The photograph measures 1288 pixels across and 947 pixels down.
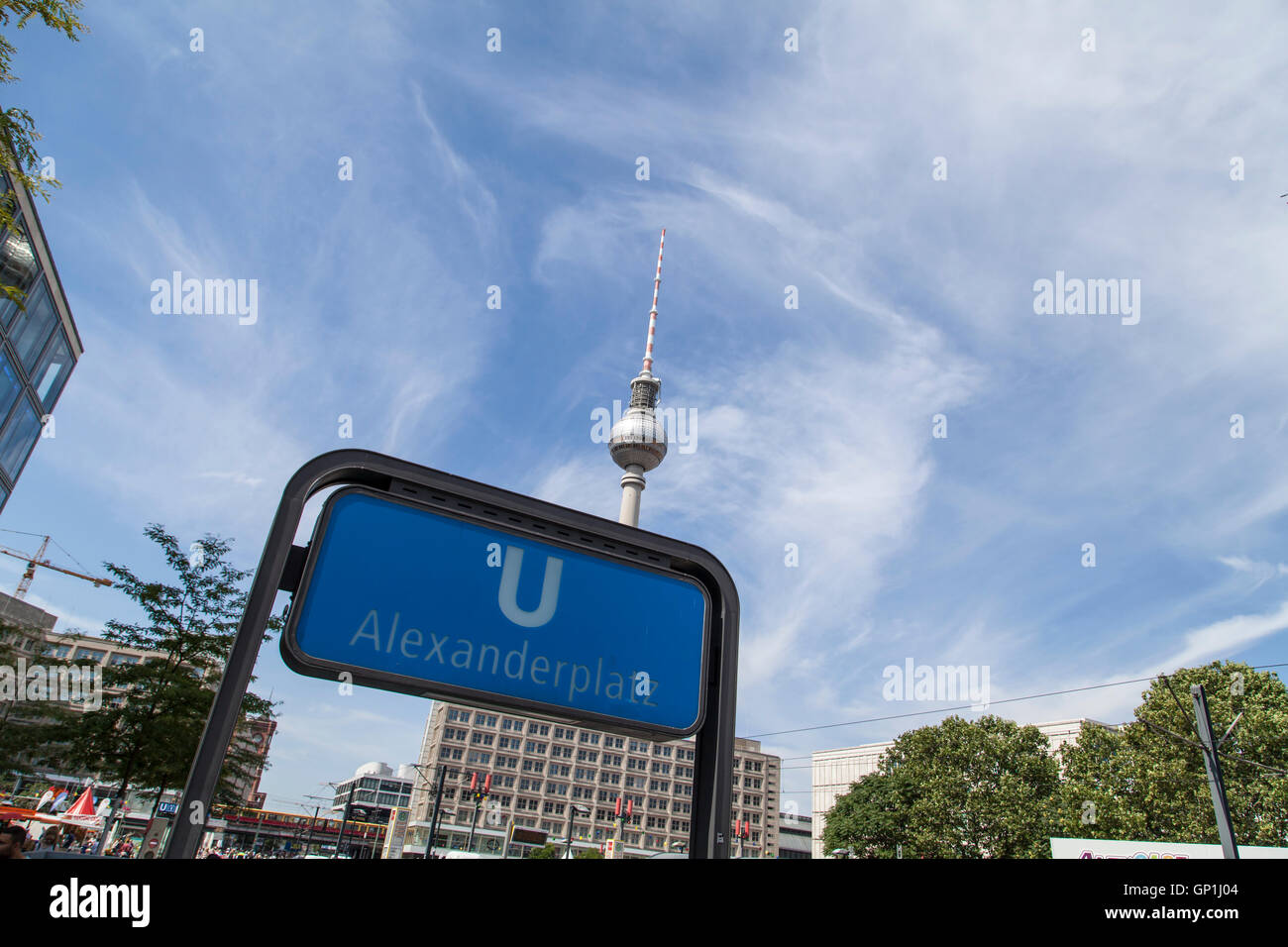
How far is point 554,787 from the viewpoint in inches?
4262

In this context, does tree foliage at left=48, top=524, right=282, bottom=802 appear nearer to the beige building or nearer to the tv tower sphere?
the tv tower sphere

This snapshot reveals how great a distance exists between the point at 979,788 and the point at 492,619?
54967mm

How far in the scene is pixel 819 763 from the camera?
352 ft

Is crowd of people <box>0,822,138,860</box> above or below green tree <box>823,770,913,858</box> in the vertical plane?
below

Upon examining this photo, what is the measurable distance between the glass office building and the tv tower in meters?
45.5

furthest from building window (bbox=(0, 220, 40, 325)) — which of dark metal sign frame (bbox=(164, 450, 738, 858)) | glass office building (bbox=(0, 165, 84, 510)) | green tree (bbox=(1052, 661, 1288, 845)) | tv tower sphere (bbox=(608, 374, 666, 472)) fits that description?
tv tower sphere (bbox=(608, 374, 666, 472))

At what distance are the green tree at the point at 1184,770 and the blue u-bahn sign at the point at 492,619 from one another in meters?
33.3

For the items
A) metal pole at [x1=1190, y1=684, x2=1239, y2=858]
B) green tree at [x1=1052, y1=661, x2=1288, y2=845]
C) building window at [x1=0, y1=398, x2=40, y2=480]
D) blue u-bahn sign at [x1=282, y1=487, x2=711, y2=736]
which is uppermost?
building window at [x1=0, y1=398, x2=40, y2=480]

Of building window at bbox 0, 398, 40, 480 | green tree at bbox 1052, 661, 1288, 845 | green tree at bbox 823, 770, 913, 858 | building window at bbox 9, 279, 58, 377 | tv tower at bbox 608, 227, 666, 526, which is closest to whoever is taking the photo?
building window at bbox 9, 279, 58, 377

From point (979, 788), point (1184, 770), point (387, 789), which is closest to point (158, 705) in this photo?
point (1184, 770)

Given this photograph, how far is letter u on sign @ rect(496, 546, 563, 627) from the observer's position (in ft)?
6.97

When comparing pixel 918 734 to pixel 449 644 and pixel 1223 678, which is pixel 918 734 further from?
pixel 449 644

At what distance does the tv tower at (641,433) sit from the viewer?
72125 mm
